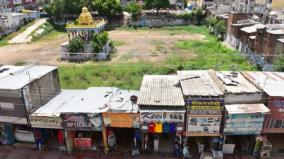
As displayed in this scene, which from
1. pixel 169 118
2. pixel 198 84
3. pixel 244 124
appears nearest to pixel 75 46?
pixel 198 84

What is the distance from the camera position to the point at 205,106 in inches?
703

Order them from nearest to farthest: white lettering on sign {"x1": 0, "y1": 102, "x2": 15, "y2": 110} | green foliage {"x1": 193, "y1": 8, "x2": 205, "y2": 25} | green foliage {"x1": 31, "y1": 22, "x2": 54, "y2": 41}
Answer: white lettering on sign {"x1": 0, "y1": 102, "x2": 15, "y2": 110}
green foliage {"x1": 31, "y1": 22, "x2": 54, "y2": 41}
green foliage {"x1": 193, "y1": 8, "x2": 205, "y2": 25}

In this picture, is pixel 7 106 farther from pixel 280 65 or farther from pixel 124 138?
pixel 280 65

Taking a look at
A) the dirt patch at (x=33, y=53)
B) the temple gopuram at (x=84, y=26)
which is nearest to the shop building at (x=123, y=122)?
the dirt patch at (x=33, y=53)

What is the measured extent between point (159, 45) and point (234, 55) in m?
13.2

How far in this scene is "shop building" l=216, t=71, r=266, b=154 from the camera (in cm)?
1775

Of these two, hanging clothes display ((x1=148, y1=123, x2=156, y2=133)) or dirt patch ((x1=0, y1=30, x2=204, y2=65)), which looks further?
dirt patch ((x1=0, y1=30, x2=204, y2=65))

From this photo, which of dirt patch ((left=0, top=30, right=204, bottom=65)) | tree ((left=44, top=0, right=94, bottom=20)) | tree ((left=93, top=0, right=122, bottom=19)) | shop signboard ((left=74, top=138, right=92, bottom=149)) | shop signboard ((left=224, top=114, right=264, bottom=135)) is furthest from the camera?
tree ((left=93, top=0, right=122, bottom=19))

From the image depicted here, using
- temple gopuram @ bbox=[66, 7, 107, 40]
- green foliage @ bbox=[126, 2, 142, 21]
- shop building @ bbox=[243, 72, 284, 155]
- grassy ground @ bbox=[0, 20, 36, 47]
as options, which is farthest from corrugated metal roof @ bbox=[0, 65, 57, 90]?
green foliage @ bbox=[126, 2, 142, 21]

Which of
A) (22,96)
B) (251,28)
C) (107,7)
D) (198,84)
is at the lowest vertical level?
(22,96)

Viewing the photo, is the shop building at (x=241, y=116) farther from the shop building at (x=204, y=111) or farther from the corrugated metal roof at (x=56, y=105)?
the corrugated metal roof at (x=56, y=105)

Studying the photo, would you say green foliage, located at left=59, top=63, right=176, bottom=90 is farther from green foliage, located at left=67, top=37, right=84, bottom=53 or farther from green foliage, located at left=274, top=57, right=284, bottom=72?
green foliage, located at left=274, top=57, right=284, bottom=72

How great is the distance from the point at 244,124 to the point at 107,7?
5295cm

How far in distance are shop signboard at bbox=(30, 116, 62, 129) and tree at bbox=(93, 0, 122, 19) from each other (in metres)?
48.9
